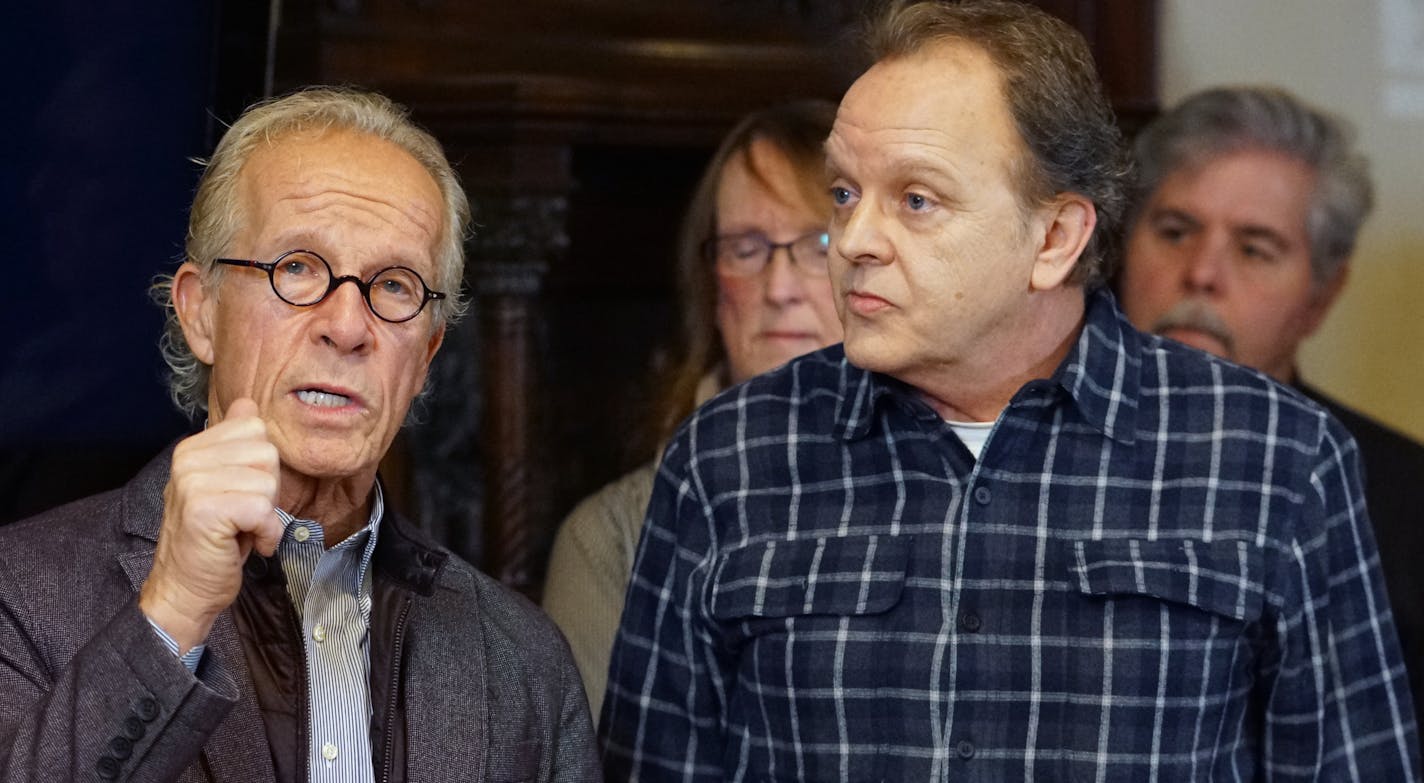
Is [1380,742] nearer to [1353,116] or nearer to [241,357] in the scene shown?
[241,357]

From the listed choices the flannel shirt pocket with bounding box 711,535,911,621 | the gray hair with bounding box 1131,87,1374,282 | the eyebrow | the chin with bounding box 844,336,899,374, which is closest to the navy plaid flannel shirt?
the flannel shirt pocket with bounding box 711,535,911,621

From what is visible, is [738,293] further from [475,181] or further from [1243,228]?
[1243,228]

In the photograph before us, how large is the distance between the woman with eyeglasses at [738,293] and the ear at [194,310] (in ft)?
3.39

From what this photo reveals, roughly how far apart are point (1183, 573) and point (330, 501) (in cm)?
93

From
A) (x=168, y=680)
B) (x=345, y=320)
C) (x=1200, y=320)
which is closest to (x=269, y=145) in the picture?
(x=345, y=320)

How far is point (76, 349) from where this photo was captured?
2656 millimetres

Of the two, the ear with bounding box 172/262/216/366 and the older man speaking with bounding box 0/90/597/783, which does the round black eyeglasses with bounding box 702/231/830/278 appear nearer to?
the older man speaking with bounding box 0/90/597/783

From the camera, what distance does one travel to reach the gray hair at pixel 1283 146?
3.39 metres

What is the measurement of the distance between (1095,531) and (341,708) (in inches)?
33.1

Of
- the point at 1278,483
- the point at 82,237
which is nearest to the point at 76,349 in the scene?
the point at 82,237

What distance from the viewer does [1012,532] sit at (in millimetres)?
2016

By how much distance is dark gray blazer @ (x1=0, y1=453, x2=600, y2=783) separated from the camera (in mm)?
1539

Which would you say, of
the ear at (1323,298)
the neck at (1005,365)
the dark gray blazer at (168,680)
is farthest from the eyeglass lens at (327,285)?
the ear at (1323,298)

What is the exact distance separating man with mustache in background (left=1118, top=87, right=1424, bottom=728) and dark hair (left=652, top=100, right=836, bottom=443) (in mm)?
762
